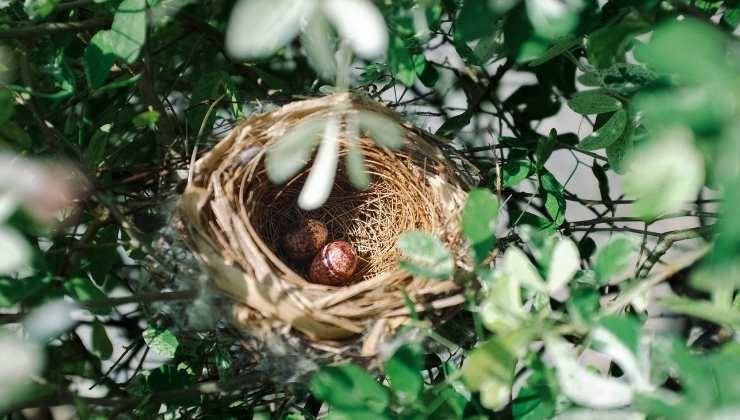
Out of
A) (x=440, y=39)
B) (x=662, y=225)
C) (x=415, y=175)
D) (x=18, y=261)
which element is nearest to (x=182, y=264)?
(x=18, y=261)

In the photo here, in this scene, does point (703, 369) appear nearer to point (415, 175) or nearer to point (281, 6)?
point (281, 6)

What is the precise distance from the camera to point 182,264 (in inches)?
36.4

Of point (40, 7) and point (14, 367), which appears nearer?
point (14, 367)

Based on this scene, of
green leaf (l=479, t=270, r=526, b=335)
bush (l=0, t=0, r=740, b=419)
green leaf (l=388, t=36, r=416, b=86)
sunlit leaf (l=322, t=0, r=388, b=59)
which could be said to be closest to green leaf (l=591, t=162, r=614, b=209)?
bush (l=0, t=0, r=740, b=419)

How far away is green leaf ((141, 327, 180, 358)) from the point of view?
1.04 metres

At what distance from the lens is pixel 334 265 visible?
1325 millimetres

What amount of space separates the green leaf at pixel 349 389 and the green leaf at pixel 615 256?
226 mm

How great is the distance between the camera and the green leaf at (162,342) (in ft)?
3.42

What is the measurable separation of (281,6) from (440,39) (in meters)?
0.85

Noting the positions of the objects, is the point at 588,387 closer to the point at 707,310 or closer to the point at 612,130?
the point at 707,310

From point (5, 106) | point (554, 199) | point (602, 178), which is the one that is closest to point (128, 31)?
point (5, 106)

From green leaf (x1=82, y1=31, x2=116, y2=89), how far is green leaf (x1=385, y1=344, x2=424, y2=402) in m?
0.45

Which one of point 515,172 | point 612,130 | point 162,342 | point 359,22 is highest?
point 359,22

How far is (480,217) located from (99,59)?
0.46 meters
